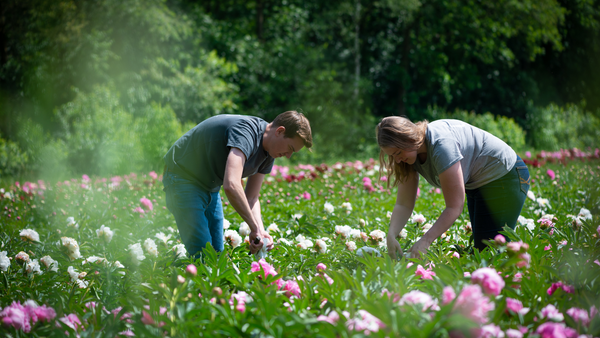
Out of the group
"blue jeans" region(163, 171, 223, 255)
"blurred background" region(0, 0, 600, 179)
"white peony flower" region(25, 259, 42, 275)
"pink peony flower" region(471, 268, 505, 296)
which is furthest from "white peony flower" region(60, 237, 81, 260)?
"blurred background" region(0, 0, 600, 179)

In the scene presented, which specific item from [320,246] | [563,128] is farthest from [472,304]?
[563,128]

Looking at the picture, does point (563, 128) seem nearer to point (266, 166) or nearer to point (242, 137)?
point (266, 166)

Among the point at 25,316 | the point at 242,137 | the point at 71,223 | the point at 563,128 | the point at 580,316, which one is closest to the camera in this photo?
the point at 580,316

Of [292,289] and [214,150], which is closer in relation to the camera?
[292,289]

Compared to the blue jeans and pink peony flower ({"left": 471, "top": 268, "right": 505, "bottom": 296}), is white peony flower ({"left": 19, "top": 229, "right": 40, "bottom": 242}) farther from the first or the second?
pink peony flower ({"left": 471, "top": 268, "right": 505, "bottom": 296})

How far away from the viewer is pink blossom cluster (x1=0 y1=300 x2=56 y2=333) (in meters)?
1.38

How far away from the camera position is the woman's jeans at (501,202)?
2625 mm

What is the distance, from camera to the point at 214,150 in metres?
2.54

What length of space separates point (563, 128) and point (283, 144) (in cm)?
1733

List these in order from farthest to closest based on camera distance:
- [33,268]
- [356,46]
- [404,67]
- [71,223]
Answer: [404,67], [356,46], [71,223], [33,268]

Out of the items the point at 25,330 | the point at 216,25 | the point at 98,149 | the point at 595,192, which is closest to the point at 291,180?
the point at 595,192

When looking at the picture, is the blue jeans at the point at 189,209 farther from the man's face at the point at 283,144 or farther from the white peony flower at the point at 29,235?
the white peony flower at the point at 29,235

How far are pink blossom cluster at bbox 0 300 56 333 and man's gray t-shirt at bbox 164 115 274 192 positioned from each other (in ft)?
4.15

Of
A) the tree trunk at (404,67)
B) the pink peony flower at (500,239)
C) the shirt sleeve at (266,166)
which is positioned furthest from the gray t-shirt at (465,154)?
the tree trunk at (404,67)
